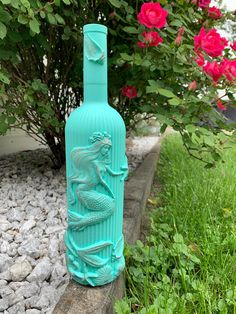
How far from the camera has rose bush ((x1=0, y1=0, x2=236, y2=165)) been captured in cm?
132

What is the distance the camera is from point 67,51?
213cm

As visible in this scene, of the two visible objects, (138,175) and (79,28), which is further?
(138,175)

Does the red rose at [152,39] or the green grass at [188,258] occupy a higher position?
the red rose at [152,39]

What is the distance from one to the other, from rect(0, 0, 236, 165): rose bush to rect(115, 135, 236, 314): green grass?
0.32 metres

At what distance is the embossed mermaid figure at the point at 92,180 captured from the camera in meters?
0.87

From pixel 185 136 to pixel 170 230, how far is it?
51 centimetres

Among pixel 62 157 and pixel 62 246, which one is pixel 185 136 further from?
pixel 62 157

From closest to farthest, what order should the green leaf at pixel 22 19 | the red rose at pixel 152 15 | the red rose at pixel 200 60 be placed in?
the green leaf at pixel 22 19, the red rose at pixel 152 15, the red rose at pixel 200 60

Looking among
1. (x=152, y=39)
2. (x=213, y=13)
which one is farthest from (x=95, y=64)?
(x=213, y=13)

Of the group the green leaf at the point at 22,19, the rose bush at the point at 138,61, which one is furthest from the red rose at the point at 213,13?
the green leaf at the point at 22,19

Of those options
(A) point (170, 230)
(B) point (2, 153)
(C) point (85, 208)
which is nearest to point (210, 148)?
(A) point (170, 230)

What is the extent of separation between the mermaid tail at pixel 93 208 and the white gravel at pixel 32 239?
0.94 feet

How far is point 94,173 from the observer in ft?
2.91

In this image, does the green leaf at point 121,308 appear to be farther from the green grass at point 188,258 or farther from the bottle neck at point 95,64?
the bottle neck at point 95,64
